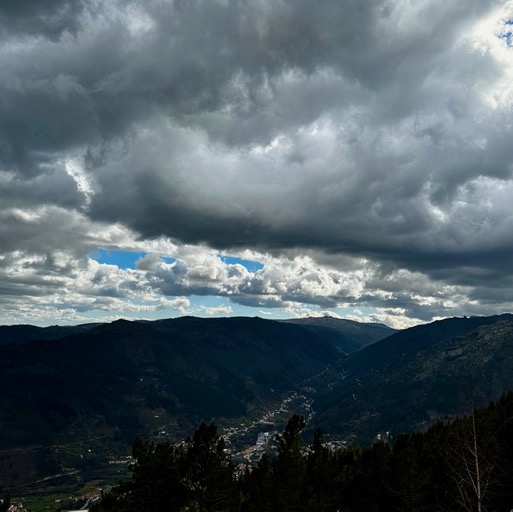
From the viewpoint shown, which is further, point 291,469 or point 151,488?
point 291,469

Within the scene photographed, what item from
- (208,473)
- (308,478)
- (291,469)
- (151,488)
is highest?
(208,473)

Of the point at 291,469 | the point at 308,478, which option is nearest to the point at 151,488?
the point at 291,469

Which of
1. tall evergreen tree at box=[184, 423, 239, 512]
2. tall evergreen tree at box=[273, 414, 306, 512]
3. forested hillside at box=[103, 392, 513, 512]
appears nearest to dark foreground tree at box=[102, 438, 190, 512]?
forested hillside at box=[103, 392, 513, 512]

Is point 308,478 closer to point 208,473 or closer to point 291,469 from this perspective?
point 291,469

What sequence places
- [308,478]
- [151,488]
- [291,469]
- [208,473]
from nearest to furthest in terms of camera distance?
[151,488] → [208,473] → [291,469] → [308,478]

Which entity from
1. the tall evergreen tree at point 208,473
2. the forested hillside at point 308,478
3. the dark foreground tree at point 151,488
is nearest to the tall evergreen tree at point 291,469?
the forested hillside at point 308,478

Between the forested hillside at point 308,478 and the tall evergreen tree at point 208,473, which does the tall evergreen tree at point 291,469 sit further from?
the tall evergreen tree at point 208,473

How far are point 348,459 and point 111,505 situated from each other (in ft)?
169

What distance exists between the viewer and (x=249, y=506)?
7519cm

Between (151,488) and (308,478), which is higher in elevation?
(151,488)

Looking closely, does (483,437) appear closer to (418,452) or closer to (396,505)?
(396,505)

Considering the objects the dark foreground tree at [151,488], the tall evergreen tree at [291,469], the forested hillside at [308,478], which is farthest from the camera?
the tall evergreen tree at [291,469]

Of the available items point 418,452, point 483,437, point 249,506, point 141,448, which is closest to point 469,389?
point 483,437

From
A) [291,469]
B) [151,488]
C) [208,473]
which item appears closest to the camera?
[151,488]
